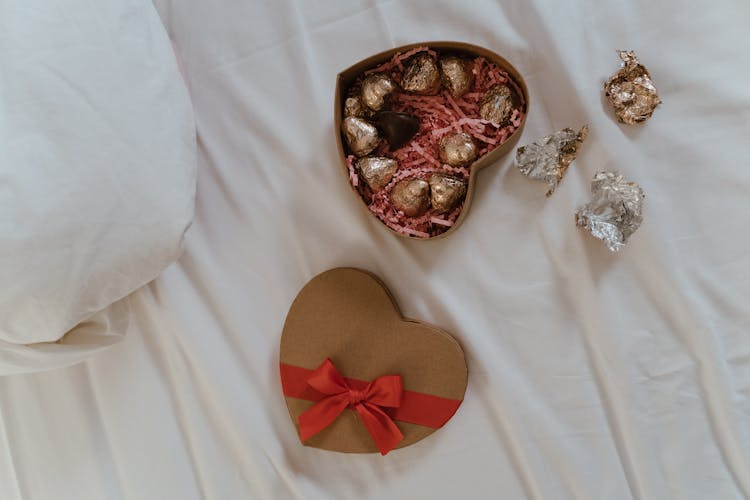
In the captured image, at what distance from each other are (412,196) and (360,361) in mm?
225

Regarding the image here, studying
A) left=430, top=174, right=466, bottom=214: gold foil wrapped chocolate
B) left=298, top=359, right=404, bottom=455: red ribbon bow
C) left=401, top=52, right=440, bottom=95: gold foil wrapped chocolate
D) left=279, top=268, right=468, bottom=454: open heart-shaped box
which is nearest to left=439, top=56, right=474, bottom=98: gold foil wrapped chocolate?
left=401, top=52, right=440, bottom=95: gold foil wrapped chocolate

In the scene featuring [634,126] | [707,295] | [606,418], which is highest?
[634,126]

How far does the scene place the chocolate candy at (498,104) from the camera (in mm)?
725

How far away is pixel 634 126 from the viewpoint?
766 mm

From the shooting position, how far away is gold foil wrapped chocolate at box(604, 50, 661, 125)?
75 cm

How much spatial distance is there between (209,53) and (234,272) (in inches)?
12.0

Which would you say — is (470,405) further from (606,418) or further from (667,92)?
(667,92)

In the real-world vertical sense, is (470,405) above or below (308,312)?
below

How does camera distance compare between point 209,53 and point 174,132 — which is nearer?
point 174,132

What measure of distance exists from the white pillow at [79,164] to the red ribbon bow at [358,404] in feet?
0.81

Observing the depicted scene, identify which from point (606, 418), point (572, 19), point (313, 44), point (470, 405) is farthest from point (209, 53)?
point (606, 418)

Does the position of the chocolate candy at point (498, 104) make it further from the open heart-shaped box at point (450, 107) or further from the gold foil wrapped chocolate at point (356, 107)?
the gold foil wrapped chocolate at point (356, 107)

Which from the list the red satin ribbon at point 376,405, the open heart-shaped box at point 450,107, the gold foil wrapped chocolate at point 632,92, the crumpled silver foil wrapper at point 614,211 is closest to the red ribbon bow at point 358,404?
the red satin ribbon at point 376,405

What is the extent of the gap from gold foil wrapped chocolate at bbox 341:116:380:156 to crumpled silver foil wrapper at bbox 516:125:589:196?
179mm
